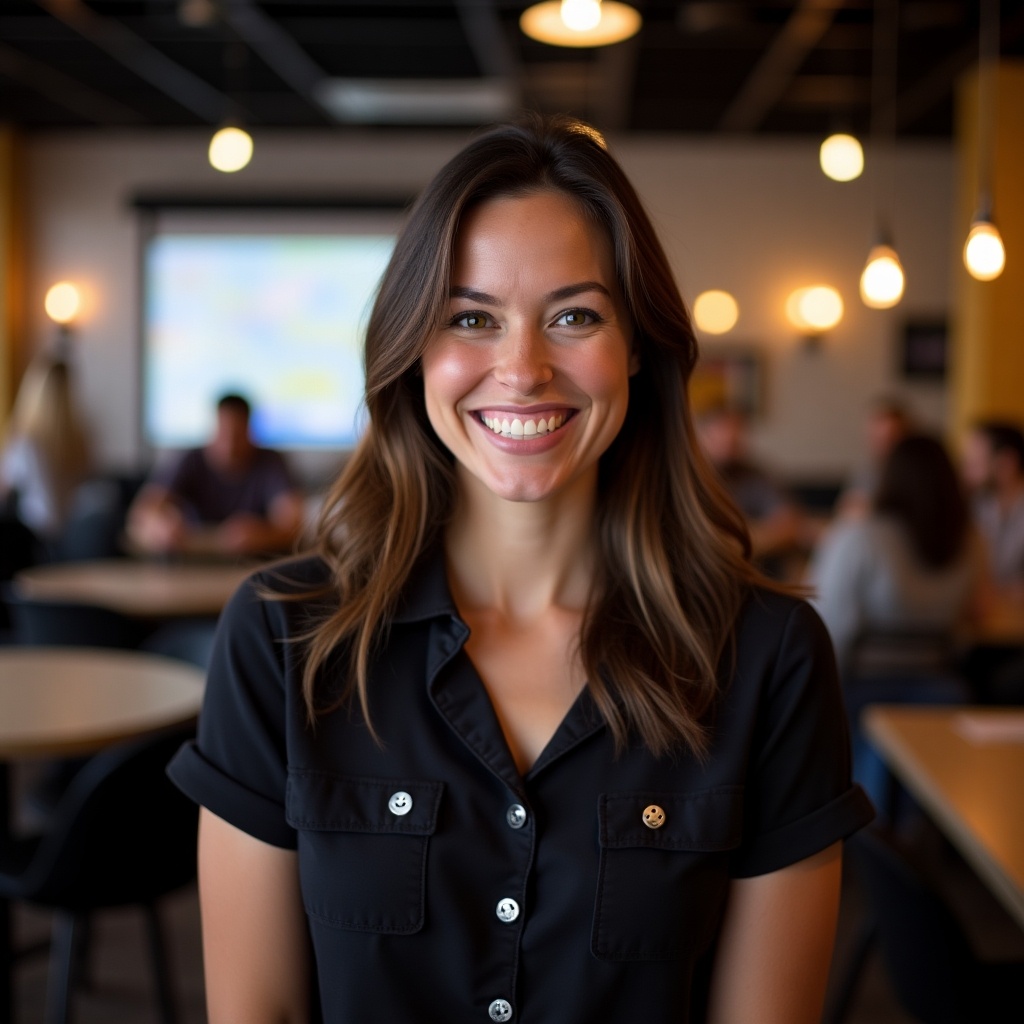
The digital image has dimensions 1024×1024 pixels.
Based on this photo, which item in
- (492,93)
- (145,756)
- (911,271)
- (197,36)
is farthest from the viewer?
(911,271)

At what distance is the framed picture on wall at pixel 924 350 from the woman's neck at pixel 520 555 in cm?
896

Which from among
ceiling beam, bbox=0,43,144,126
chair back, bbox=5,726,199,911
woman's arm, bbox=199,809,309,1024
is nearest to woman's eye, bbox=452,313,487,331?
woman's arm, bbox=199,809,309,1024

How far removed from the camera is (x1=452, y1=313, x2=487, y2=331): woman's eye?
1430 mm

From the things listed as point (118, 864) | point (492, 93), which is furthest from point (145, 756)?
point (492, 93)

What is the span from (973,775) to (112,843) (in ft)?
6.03

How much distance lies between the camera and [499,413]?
1.42 m

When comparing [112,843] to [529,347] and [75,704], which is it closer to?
[75,704]

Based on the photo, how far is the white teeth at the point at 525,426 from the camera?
1.41m

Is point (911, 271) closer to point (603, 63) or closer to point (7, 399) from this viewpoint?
point (603, 63)

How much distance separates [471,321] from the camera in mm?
1434

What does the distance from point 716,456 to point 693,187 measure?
11.7 feet

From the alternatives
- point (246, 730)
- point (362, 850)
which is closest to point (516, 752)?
point (362, 850)

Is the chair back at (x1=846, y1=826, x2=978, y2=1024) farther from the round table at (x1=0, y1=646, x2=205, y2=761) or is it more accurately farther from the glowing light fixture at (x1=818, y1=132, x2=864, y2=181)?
the glowing light fixture at (x1=818, y1=132, x2=864, y2=181)

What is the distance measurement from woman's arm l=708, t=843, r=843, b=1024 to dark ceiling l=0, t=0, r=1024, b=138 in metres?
5.71
